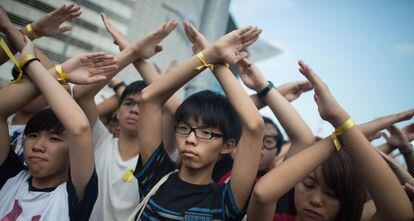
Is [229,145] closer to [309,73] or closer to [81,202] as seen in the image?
[309,73]

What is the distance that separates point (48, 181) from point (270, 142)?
6.81 feet

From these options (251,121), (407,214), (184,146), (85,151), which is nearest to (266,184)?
(251,121)

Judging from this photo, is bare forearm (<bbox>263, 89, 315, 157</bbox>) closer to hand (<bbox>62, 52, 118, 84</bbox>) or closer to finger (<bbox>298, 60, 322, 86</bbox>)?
finger (<bbox>298, 60, 322, 86</bbox>)

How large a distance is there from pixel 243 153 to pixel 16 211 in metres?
1.31

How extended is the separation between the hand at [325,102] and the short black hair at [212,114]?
0.55 m

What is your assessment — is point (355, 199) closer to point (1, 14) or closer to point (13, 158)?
point (13, 158)

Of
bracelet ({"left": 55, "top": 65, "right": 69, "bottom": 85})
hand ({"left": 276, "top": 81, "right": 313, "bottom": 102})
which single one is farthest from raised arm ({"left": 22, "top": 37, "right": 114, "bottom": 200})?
hand ({"left": 276, "top": 81, "right": 313, "bottom": 102})

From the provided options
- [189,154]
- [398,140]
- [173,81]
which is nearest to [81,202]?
[189,154]

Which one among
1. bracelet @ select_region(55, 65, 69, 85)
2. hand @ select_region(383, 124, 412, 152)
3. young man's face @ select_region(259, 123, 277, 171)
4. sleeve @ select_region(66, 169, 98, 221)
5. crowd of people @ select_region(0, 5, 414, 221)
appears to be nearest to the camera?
crowd of people @ select_region(0, 5, 414, 221)

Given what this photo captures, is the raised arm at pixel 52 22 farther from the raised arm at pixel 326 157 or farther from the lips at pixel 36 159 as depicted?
the raised arm at pixel 326 157

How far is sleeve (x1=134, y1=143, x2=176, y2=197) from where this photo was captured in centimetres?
176

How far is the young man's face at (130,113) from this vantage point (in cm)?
233

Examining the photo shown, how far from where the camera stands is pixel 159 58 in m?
10.4

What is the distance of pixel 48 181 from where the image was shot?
1.71 metres
